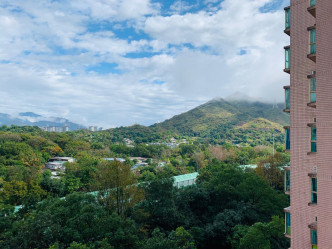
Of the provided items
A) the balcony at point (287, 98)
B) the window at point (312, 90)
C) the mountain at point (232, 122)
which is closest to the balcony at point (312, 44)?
the window at point (312, 90)

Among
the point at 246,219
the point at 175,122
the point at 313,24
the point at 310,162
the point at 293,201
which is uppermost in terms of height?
the point at 175,122

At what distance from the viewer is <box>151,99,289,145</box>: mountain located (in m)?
61.8

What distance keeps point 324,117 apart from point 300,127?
0.65 meters

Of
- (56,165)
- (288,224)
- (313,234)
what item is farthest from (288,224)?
(56,165)

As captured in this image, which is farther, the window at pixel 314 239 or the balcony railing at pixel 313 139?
the balcony railing at pixel 313 139

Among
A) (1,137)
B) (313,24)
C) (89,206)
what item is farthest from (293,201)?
(1,137)

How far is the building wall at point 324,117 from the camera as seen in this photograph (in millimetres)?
4961

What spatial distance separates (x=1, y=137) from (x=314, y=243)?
35.7 metres

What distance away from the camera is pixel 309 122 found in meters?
5.54

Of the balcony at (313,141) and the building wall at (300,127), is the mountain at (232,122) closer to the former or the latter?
the building wall at (300,127)

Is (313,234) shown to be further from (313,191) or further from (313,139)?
(313,139)

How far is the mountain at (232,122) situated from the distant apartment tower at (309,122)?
2031 inches

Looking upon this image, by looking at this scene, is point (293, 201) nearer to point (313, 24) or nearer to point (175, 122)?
point (313, 24)

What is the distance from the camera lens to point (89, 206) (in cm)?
977
